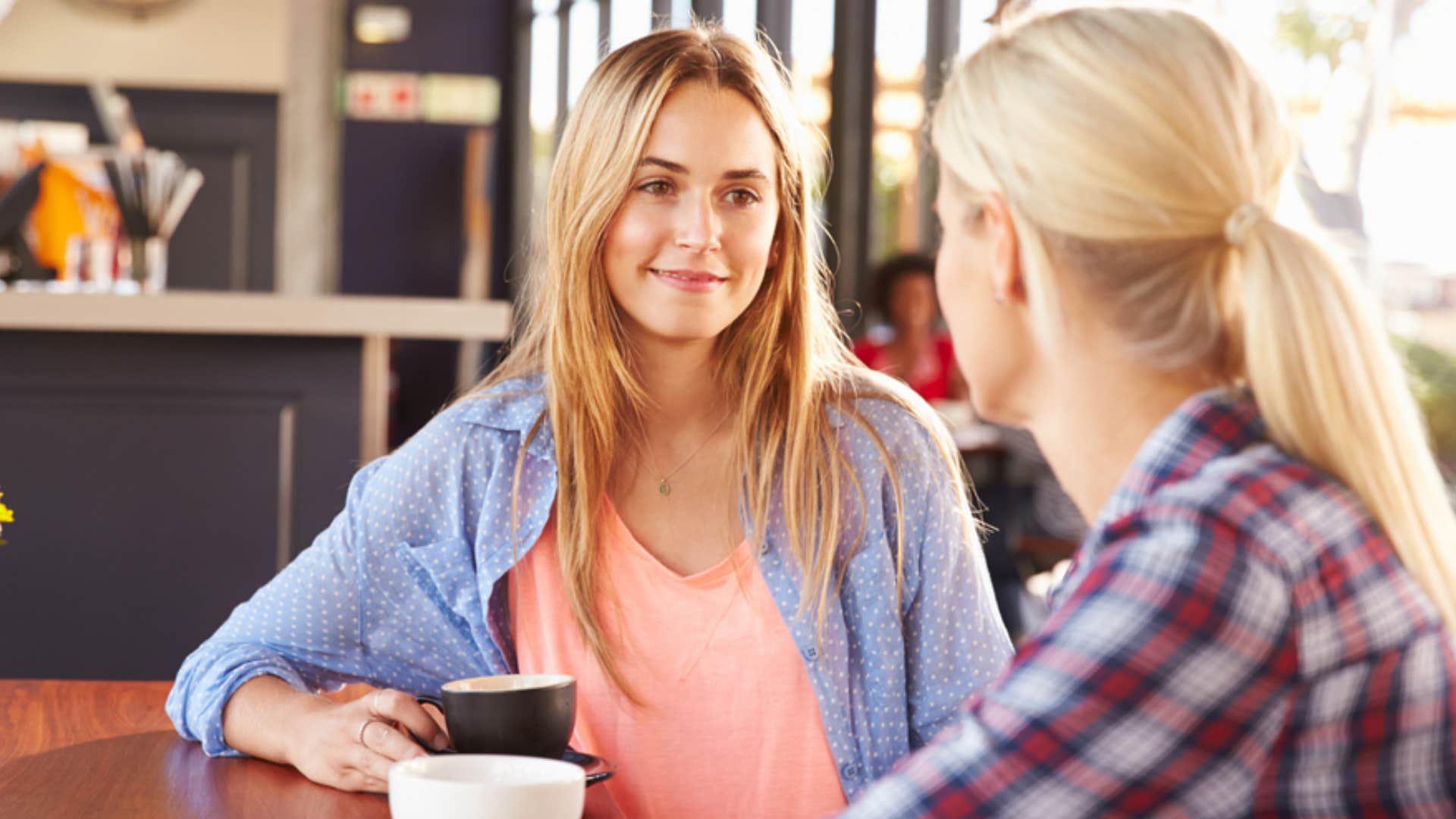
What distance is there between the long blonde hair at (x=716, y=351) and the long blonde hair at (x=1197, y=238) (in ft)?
1.94

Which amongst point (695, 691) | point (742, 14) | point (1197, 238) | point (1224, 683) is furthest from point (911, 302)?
point (1224, 683)

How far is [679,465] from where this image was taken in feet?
5.17

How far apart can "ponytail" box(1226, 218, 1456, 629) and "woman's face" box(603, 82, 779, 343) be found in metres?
0.72

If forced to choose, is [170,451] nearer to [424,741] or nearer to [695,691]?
[695,691]

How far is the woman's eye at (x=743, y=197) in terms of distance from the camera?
1.53 metres

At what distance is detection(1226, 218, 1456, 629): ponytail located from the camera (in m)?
0.80

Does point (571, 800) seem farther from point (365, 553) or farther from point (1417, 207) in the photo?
point (1417, 207)

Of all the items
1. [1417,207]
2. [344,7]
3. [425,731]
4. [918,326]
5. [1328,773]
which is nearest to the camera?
[1328,773]

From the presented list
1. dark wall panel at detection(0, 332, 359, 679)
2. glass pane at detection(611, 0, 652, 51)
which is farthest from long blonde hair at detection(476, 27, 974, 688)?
glass pane at detection(611, 0, 652, 51)

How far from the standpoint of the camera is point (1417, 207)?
12.6ft

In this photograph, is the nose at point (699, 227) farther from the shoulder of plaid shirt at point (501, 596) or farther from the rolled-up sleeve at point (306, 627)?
the rolled-up sleeve at point (306, 627)

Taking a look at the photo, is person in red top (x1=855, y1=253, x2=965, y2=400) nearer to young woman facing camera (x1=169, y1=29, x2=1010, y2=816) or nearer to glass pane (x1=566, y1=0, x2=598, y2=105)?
glass pane (x1=566, y1=0, x2=598, y2=105)

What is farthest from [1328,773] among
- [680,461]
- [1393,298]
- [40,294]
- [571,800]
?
[1393,298]

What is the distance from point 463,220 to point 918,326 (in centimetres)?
341
